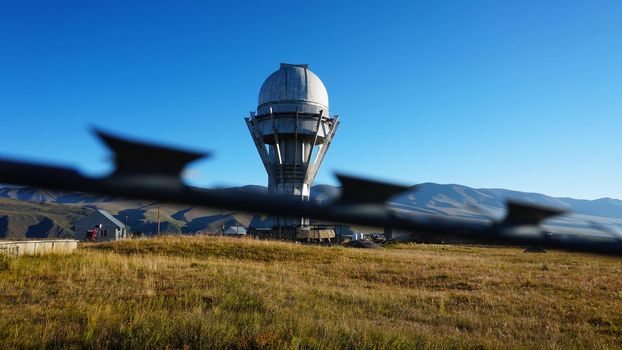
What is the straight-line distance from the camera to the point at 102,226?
5597 centimetres

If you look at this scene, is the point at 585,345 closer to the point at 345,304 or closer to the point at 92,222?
the point at 345,304

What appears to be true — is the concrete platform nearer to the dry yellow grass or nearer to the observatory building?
the dry yellow grass

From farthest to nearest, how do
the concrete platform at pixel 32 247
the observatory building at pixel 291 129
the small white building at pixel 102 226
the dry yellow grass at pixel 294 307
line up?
the small white building at pixel 102 226 < the observatory building at pixel 291 129 < the concrete platform at pixel 32 247 < the dry yellow grass at pixel 294 307

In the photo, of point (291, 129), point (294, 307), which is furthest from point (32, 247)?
point (291, 129)

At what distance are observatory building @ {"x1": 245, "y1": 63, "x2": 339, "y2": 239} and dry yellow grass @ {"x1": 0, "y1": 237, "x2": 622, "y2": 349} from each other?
88.2ft

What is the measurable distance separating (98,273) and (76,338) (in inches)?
313

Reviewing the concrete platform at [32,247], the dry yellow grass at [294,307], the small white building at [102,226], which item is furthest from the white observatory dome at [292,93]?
the dry yellow grass at [294,307]

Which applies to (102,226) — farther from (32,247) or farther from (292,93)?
(32,247)

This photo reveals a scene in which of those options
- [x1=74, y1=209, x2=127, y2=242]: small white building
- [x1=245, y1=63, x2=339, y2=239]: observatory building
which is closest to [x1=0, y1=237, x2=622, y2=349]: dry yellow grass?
[x1=245, y1=63, x2=339, y2=239]: observatory building

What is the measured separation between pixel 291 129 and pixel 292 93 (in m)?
3.95

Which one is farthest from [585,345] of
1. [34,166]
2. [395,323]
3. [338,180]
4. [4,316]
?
[4,316]

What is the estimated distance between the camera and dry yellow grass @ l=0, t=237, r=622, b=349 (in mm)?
8148

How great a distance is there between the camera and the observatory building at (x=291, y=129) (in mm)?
46469

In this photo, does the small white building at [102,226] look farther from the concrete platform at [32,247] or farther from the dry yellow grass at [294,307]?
the dry yellow grass at [294,307]
